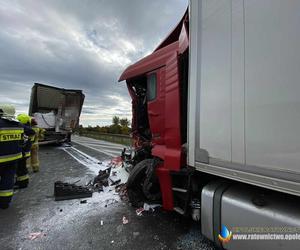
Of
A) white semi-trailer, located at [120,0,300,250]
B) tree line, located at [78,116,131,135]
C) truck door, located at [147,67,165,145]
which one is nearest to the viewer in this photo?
white semi-trailer, located at [120,0,300,250]

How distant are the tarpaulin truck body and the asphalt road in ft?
24.6

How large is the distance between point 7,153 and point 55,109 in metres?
9.09

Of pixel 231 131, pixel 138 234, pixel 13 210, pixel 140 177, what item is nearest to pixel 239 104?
pixel 231 131

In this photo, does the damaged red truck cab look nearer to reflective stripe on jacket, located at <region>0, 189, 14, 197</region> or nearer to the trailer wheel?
the trailer wheel

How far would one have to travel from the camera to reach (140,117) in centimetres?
338

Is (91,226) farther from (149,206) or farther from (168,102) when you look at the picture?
(168,102)

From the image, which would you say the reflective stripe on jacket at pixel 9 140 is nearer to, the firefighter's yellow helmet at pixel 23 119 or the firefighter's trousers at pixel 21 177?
the firefighter's trousers at pixel 21 177

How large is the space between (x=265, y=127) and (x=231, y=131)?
0.25 meters

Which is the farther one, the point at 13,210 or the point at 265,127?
the point at 13,210

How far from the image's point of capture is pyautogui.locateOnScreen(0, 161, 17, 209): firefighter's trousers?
9.44ft

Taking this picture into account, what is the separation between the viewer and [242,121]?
1301 mm

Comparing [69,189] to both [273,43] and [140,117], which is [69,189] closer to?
[140,117]

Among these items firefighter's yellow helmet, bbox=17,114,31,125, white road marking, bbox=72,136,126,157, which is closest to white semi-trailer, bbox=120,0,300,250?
firefighter's yellow helmet, bbox=17,114,31,125

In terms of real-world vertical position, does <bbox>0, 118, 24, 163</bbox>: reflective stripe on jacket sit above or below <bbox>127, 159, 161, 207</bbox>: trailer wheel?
above
